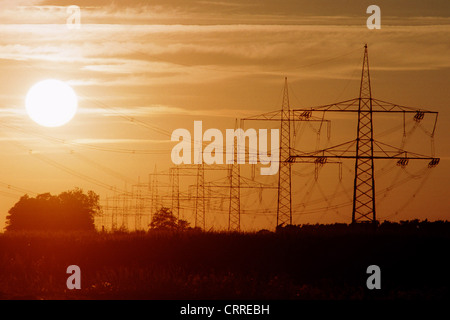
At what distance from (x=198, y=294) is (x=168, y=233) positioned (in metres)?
25.4

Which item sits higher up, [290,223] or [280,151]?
[280,151]

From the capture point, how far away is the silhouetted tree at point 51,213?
140000 millimetres

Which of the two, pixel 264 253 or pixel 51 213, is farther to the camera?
pixel 51 213

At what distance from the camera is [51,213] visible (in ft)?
472

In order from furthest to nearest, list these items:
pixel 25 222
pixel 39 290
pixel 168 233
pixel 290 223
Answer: pixel 25 222, pixel 290 223, pixel 168 233, pixel 39 290

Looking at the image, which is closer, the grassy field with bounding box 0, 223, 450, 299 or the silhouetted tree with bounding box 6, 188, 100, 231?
the grassy field with bounding box 0, 223, 450, 299

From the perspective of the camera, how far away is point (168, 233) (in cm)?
5394

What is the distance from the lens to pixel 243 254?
5112cm

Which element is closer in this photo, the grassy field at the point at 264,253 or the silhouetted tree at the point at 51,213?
the grassy field at the point at 264,253

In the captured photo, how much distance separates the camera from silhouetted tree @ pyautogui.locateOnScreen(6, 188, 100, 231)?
140000 millimetres
